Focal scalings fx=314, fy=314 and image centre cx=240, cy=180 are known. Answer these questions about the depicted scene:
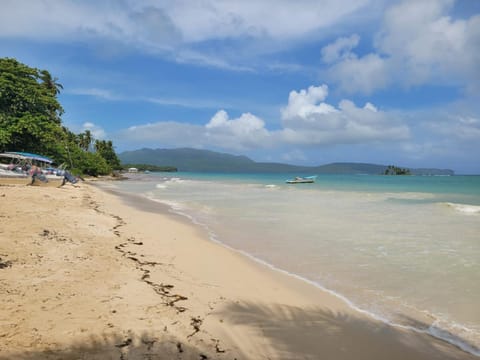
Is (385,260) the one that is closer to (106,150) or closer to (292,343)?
(292,343)

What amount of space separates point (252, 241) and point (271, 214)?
21.6 feet

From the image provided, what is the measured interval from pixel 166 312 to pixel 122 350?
1024 millimetres

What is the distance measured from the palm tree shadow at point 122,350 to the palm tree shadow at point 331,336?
0.96m

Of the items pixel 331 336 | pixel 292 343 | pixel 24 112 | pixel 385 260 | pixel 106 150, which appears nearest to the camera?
pixel 292 343

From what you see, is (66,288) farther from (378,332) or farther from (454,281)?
(454,281)

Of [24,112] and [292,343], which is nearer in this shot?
[292,343]

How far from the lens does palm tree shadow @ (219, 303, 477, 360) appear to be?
3.77 metres

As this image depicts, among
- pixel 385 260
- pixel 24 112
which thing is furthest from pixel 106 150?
pixel 385 260

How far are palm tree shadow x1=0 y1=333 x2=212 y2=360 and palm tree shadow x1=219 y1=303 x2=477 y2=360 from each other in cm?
96

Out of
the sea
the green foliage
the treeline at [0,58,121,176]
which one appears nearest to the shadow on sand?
the sea

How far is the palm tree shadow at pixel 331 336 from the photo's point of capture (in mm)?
3766

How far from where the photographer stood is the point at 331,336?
163 inches

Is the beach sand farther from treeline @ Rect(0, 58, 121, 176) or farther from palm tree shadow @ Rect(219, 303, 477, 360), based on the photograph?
treeline @ Rect(0, 58, 121, 176)

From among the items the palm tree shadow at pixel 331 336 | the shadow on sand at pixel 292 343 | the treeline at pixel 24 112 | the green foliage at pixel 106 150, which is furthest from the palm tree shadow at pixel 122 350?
the green foliage at pixel 106 150
